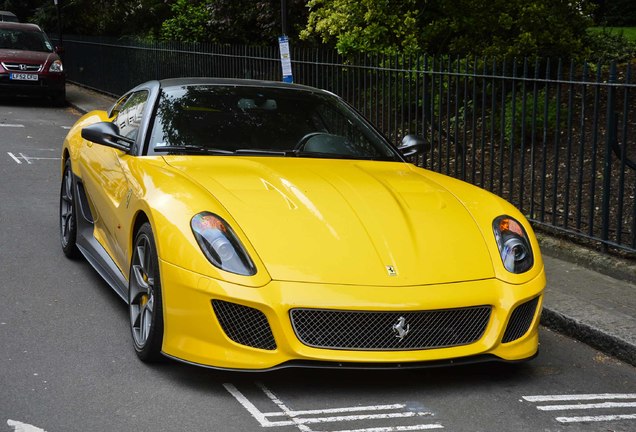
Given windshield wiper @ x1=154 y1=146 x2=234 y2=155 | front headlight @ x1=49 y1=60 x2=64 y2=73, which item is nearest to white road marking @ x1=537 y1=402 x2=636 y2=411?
windshield wiper @ x1=154 y1=146 x2=234 y2=155

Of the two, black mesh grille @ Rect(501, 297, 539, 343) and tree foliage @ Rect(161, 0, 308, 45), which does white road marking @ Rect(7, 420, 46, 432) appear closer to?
black mesh grille @ Rect(501, 297, 539, 343)

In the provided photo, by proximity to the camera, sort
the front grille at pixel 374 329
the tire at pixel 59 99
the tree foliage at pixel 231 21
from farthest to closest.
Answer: the tire at pixel 59 99 < the tree foliage at pixel 231 21 < the front grille at pixel 374 329

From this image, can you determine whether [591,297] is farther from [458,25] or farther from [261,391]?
[458,25]

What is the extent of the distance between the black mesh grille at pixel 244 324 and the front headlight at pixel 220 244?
171 millimetres

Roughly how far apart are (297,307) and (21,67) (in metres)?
18.6

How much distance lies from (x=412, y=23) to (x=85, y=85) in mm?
15923

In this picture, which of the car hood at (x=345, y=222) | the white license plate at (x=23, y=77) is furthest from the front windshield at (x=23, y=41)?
the car hood at (x=345, y=222)

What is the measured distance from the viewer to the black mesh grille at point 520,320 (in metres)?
5.02

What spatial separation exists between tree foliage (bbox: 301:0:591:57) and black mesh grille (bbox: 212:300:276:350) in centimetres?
854

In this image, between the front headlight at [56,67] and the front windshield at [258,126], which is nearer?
the front windshield at [258,126]

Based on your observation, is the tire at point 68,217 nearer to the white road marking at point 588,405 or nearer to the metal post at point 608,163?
the white road marking at point 588,405

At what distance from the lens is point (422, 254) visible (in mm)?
5035

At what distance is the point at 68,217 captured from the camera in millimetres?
7652

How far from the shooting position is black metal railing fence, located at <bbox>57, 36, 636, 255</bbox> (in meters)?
8.16
